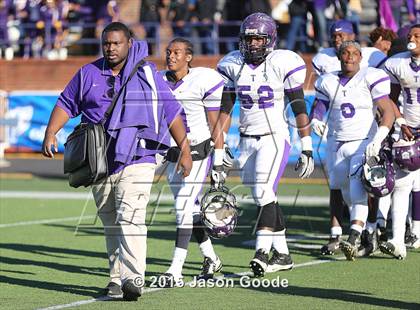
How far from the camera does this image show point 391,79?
10.0 metres

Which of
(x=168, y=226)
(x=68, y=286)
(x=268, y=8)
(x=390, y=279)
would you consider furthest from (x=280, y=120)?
(x=268, y=8)

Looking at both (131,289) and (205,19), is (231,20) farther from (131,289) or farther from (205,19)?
(131,289)

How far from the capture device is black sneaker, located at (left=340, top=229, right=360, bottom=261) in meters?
8.97

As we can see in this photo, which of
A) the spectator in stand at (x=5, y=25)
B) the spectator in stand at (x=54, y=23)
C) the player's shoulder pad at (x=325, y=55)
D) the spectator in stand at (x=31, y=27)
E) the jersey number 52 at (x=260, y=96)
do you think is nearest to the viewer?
the jersey number 52 at (x=260, y=96)

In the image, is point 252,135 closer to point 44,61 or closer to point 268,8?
point 268,8

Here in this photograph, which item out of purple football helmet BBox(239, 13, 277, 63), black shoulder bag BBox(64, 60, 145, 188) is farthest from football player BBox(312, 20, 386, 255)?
black shoulder bag BBox(64, 60, 145, 188)

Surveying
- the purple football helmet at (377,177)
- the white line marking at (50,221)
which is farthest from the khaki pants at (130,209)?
the white line marking at (50,221)

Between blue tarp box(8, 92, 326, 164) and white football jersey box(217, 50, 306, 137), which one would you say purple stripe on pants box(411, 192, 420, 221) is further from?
blue tarp box(8, 92, 326, 164)

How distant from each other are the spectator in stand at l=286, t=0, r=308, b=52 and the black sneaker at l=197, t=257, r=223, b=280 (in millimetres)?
11383

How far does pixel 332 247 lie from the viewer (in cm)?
956

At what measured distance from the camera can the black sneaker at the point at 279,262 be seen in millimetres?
8680

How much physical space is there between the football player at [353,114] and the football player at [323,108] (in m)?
0.10

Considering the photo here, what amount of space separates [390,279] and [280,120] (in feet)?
5.38

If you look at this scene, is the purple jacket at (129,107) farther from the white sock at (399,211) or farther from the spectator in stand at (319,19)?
the spectator in stand at (319,19)
